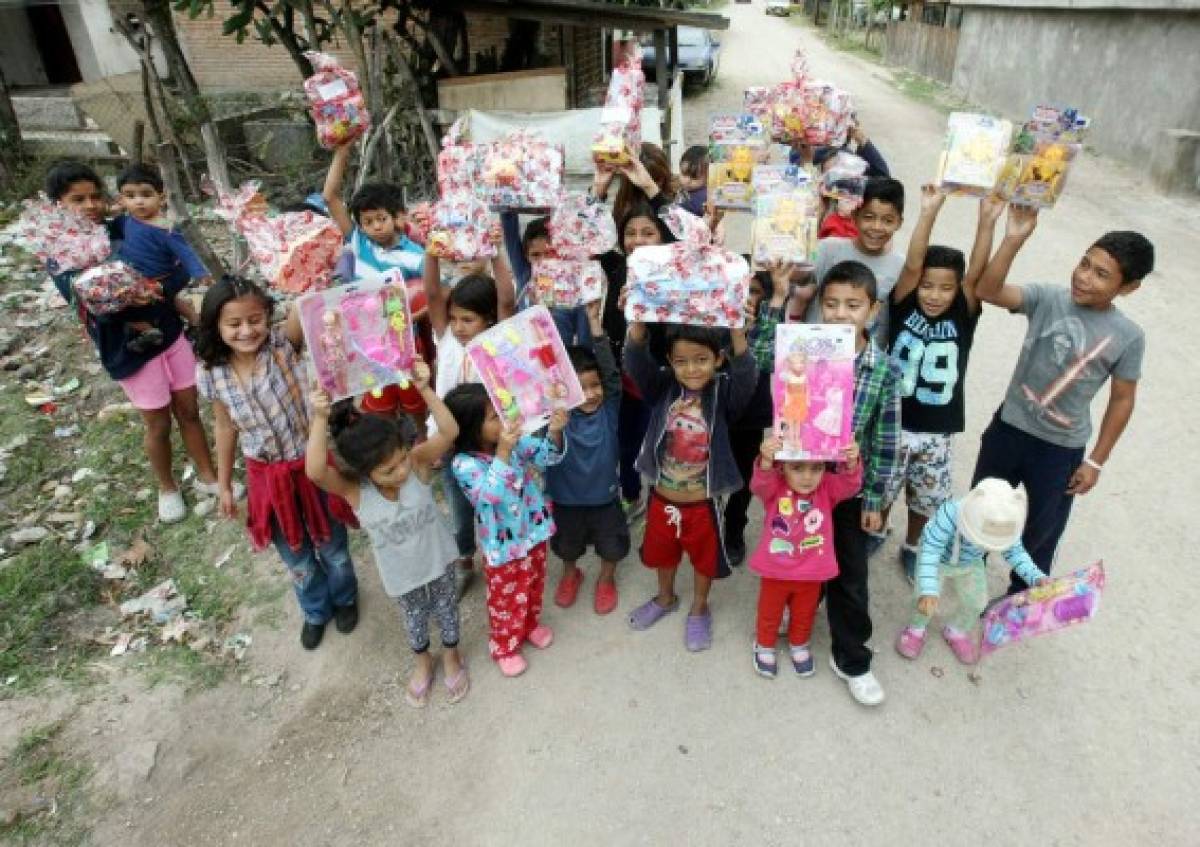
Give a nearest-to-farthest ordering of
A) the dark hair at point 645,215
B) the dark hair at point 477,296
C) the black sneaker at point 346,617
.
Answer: the dark hair at point 477,296
the dark hair at point 645,215
the black sneaker at point 346,617

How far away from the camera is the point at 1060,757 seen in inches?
104

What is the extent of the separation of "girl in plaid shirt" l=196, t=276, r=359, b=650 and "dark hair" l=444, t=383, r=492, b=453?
0.65 meters

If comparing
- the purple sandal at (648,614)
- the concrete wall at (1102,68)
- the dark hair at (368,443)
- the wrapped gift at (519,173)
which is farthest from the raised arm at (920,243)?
the concrete wall at (1102,68)

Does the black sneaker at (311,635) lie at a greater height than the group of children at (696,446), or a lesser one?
lesser

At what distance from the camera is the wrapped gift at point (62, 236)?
3363 mm

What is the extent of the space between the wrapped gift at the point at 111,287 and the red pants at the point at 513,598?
2.16 metres

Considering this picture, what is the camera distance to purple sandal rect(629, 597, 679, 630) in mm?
3283

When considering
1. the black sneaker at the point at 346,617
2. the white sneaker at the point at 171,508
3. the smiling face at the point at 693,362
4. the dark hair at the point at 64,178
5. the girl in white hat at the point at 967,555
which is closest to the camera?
the girl in white hat at the point at 967,555

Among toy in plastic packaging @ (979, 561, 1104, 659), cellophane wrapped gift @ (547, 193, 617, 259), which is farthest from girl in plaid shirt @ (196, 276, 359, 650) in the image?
toy in plastic packaging @ (979, 561, 1104, 659)

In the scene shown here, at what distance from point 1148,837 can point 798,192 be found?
244 cm

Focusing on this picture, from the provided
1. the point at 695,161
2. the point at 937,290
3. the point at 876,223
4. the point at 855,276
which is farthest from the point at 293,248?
the point at 695,161

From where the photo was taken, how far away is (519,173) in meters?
2.77

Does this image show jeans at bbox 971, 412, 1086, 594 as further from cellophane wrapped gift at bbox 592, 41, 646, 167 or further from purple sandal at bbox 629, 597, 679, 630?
cellophane wrapped gift at bbox 592, 41, 646, 167

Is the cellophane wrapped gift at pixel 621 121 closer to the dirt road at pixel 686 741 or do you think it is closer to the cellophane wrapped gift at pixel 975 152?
the cellophane wrapped gift at pixel 975 152
